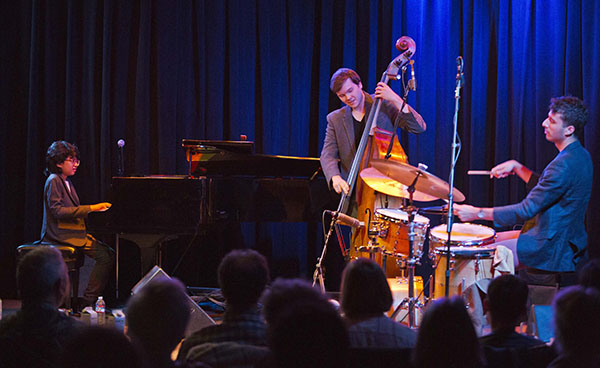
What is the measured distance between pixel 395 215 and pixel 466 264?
59 cm

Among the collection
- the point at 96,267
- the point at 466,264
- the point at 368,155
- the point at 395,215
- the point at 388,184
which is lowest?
the point at 96,267

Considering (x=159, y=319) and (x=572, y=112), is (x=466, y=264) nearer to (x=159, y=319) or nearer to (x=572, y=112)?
(x=572, y=112)

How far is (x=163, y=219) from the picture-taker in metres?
5.37

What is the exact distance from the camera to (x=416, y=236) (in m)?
4.51

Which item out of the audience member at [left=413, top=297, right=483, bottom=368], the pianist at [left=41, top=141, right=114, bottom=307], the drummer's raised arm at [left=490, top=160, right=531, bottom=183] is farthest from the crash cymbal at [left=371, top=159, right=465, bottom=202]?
the pianist at [left=41, top=141, right=114, bottom=307]

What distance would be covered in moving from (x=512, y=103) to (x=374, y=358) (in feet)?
14.9

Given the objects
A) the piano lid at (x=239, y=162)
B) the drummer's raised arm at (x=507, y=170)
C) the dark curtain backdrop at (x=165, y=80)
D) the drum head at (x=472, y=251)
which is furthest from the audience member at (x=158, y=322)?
the dark curtain backdrop at (x=165, y=80)

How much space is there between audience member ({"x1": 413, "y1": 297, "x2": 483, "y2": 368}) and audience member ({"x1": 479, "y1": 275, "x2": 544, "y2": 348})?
1.47ft

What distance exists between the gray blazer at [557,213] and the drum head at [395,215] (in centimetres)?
51

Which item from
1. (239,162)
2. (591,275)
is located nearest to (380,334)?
(591,275)

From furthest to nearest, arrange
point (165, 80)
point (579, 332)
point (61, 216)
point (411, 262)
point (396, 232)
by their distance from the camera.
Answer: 1. point (165, 80)
2. point (61, 216)
3. point (396, 232)
4. point (411, 262)
5. point (579, 332)

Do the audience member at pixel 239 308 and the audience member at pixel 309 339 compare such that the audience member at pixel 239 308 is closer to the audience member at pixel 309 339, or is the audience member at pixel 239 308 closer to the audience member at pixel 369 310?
the audience member at pixel 369 310

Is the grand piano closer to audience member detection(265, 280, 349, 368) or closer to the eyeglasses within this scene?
the eyeglasses

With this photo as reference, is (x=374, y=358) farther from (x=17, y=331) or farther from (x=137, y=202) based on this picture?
(x=137, y=202)
